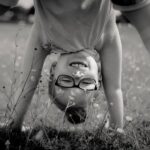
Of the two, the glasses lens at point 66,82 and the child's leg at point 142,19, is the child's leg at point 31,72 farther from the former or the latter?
the child's leg at point 142,19

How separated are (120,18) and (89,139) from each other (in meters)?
11.4

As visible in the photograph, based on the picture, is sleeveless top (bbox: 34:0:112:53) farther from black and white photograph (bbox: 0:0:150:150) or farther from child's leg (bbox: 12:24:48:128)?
child's leg (bbox: 12:24:48:128)

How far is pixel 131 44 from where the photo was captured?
396 inches

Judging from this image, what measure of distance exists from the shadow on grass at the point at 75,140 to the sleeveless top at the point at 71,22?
1.84 feet

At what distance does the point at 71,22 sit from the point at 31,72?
0.51 m

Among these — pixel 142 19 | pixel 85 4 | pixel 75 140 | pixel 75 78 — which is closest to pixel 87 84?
pixel 75 78

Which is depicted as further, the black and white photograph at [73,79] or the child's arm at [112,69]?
the child's arm at [112,69]

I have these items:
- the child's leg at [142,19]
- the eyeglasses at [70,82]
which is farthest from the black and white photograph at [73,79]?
the child's leg at [142,19]

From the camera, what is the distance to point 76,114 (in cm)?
338

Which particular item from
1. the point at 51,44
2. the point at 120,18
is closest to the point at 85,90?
the point at 51,44

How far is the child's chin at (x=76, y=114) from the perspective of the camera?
132 inches

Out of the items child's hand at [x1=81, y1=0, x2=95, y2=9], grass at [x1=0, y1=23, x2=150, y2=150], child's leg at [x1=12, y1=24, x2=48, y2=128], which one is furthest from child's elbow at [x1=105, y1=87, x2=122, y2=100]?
child's hand at [x1=81, y1=0, x2=95, y2=9]

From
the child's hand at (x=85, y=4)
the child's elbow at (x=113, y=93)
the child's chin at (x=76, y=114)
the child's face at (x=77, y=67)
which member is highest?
the child's hand at (x=85, y=4)

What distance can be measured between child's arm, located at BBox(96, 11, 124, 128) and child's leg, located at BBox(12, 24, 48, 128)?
421 mm
